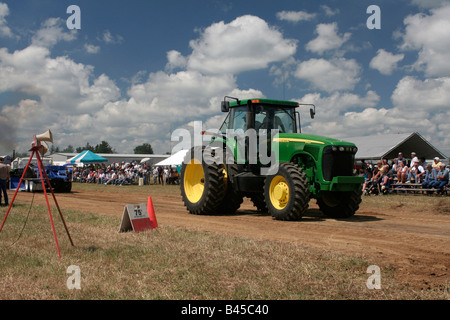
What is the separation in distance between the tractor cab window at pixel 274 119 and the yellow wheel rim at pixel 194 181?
86.3 inches

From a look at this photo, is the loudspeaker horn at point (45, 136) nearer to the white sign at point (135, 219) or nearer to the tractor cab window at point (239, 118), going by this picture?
the white sign at point (135, 219)

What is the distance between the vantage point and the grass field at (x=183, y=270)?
13.4 ft

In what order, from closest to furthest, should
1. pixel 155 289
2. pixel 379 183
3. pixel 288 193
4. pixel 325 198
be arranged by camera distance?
pixel 155 289
pixel 288 193
pixel 325 198
pixel 379 183

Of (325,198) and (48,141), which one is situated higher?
(48,141)

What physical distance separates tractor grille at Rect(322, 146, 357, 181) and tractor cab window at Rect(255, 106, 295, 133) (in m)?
1.55

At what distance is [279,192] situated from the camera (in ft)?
29.5

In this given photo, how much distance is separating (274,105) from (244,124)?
87cm

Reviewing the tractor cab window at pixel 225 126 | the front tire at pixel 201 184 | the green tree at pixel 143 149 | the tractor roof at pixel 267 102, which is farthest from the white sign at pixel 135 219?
the green tree at pixel 143 149

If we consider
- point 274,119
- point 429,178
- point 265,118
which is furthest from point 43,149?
point 429,178

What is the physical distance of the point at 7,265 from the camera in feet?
17.3

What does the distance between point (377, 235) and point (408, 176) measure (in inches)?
460

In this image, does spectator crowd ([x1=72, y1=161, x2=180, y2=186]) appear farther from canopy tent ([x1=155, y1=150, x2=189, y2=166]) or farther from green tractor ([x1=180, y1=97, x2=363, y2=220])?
green tractor ([x1=180, y1=97, x2=363, y2=220])
